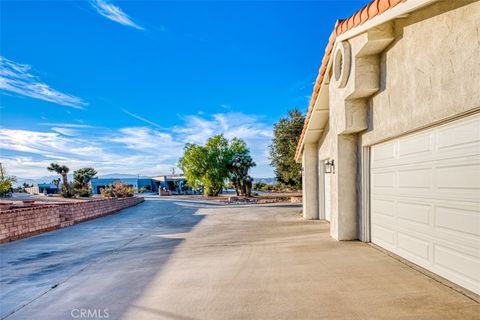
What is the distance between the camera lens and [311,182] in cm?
1120

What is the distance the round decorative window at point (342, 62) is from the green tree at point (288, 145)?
17.3 m

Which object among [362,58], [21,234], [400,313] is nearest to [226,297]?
[400,313]

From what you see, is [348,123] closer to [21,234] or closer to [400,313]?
[400,313]

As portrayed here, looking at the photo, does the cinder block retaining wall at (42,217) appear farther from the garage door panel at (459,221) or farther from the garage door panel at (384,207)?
the garage door panel at (459,221)

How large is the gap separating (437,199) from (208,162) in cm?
2725

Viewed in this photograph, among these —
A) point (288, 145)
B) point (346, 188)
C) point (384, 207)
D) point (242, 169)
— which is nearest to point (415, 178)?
point (384, 207)

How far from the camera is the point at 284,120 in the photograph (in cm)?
2512

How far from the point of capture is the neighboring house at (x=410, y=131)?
3.45 metres

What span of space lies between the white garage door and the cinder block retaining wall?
432 inches

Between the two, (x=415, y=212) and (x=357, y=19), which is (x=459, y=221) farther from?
(x=357, y=19)

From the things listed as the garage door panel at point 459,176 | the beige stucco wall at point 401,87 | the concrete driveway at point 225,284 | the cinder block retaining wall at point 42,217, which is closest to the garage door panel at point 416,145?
the beige stucco wall at point 401,87

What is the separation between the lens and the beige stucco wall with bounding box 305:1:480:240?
11.2 ft

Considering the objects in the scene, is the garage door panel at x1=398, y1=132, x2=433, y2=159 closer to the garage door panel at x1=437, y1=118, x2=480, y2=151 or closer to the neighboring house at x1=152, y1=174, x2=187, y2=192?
the garage door panel at x1=437, y1=118, x2=480, y2=151

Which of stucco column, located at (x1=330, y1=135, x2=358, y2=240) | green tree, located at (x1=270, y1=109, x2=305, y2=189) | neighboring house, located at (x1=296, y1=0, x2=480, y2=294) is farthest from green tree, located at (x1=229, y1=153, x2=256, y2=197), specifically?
stucco column, located at (x1=330, y1=135, x2=358, y2=240)
